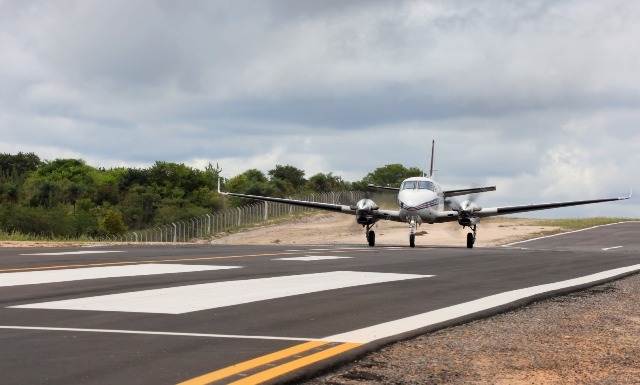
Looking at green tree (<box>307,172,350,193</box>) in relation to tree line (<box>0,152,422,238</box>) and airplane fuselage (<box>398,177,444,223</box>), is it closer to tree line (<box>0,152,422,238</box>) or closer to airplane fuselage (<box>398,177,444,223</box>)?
tree line (<box>0,152,422,238</box>)

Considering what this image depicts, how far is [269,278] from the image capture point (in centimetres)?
1485

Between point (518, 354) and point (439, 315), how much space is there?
7.59 feet

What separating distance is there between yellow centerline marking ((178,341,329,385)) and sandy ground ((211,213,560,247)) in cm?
4371

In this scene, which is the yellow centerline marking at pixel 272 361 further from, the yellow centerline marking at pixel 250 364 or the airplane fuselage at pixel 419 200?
the airplane fuselage at pixel 419 200

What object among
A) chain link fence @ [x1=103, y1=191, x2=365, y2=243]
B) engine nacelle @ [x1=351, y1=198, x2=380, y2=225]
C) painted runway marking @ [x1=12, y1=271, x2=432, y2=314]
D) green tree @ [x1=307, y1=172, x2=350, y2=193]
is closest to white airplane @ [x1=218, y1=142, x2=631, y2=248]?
engine nacelle @ [x1=351, y1=198, x2=380, y2=225]

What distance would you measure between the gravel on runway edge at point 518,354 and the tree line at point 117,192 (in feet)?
200

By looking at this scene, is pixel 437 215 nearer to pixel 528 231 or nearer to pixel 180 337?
pixel 528 231

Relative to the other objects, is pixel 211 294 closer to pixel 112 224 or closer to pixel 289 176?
pixel 112 224

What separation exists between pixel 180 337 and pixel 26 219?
2516 inches

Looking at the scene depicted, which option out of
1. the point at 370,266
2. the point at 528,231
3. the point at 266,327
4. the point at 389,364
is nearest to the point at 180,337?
the point at 266,327

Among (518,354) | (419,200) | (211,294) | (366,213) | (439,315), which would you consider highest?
(419,200)

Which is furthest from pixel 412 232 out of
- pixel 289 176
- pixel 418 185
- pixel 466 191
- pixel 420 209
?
pixel 289 176

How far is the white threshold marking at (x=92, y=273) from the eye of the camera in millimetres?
13858

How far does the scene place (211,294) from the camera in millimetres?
11992
